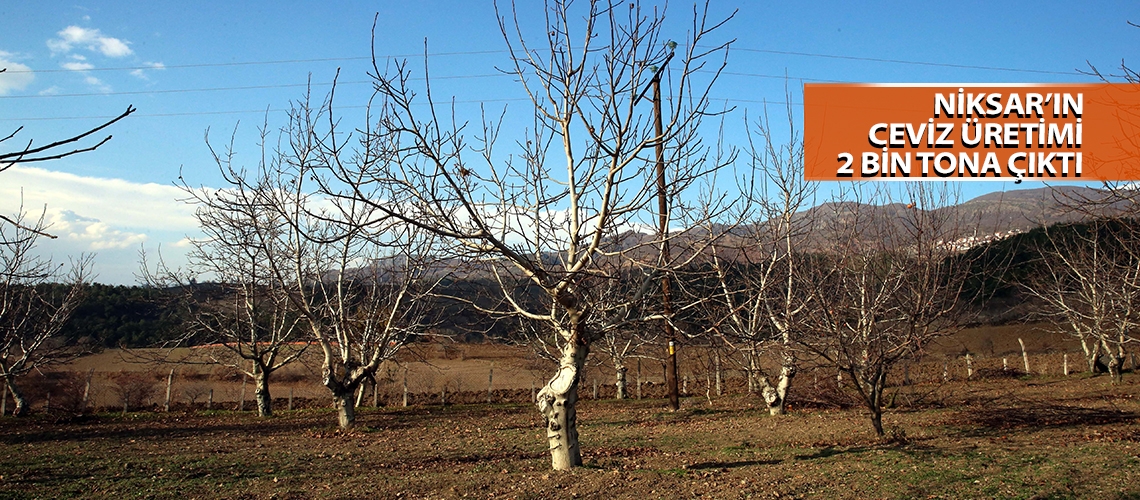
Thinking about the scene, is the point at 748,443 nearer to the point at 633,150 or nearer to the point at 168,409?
the point at 633,150

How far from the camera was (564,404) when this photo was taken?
6973 mm

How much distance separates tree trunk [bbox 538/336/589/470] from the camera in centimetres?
690

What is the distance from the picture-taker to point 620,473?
7.11m

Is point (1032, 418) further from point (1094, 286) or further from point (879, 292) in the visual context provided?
point (1094, 286)

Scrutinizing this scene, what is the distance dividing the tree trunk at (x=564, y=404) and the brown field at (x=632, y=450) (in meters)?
0.25

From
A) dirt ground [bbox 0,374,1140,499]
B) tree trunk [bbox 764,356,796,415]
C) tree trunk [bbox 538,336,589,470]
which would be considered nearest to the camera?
dirt ground [bbox 0,374,1140,499]

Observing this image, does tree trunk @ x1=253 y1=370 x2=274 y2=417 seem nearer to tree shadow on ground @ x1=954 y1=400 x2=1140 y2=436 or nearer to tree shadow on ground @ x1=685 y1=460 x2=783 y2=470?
tree shadow on ground @ x1=685 y1=460 x2=783 y2=470

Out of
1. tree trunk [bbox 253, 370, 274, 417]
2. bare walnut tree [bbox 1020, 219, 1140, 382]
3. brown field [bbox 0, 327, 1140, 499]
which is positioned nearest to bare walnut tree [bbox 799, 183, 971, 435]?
brown field [bbox 0, 327, 1140, 499]

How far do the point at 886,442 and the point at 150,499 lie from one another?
8466 millimetres

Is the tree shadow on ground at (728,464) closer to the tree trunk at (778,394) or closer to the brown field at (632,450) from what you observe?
the brown field at (632,450)

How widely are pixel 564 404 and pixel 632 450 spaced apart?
11.3 ft

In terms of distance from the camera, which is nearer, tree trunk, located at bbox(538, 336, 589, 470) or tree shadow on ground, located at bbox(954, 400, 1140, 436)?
tree trunk, located at bbox(538, 336, 589, 470)

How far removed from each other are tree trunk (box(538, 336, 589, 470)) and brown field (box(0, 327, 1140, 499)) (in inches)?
9.7

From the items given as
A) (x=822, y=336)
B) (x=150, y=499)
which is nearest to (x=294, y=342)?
(x=150, y=499)
